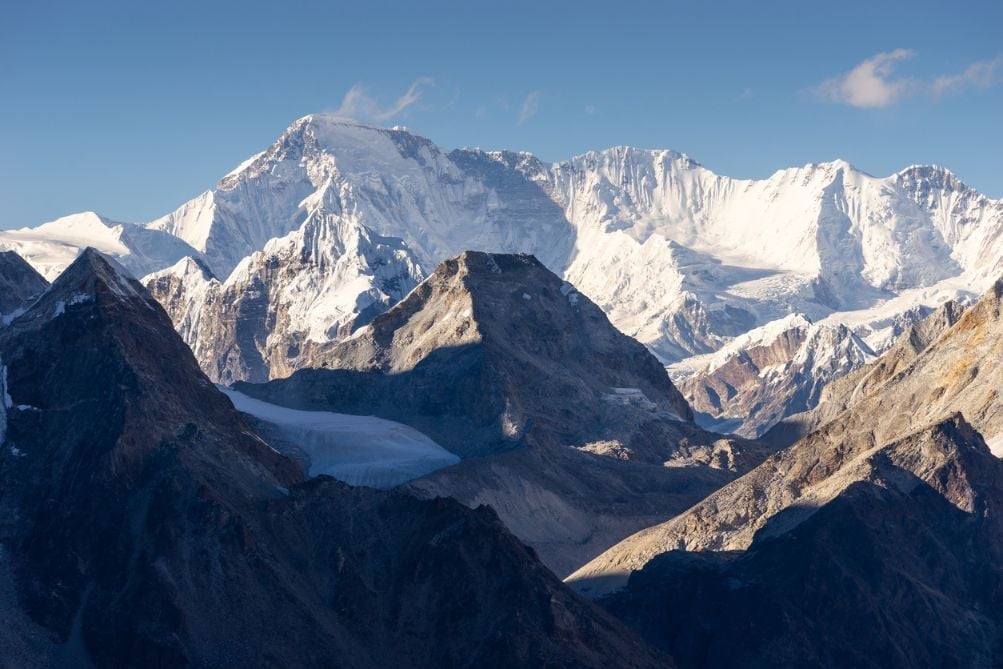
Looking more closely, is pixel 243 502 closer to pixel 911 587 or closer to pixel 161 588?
pixel 161 588

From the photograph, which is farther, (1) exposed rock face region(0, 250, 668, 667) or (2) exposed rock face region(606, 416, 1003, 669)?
(2) exposed rock face region(606, 416, 1003, 669)

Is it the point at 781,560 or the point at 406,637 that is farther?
the point at 781,560

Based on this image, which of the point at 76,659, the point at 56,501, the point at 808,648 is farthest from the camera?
the point at 808,648

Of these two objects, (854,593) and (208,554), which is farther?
(854,593)

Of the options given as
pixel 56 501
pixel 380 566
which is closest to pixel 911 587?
pixel 380 566

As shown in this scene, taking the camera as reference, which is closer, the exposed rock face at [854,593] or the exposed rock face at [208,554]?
the exposed rock face at [208,554]
